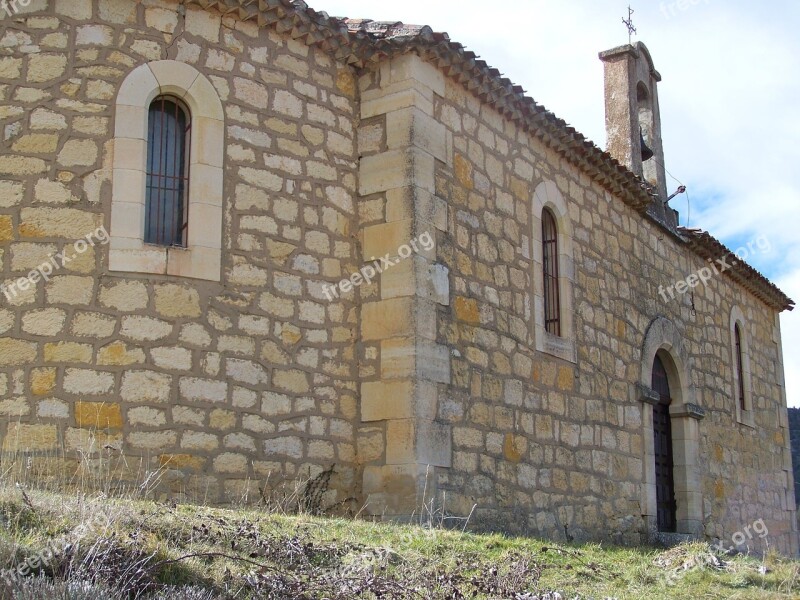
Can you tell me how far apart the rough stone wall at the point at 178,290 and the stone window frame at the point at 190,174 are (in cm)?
9

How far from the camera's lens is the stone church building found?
7984 mm

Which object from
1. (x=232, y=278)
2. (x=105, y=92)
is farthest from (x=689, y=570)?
(x=105, y=92)

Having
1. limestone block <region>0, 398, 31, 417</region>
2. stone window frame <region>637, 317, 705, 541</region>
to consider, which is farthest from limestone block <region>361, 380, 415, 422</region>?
stone window frame <region>637, 317, 705, 541</region>

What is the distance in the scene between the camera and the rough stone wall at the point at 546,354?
9.77m

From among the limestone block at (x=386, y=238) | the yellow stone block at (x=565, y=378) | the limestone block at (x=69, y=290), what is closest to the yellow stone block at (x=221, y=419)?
the limestone block at (x=69, y=290)

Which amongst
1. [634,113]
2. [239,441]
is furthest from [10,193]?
[634,113]

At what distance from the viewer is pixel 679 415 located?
1455 centimetres

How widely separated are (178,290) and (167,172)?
108 cm

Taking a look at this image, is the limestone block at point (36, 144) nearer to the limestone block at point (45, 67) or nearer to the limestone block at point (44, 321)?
the limestone block at point (45, 67)

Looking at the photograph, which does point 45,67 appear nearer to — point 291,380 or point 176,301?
point 176,301

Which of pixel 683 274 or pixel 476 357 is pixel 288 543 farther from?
pixel 683 274

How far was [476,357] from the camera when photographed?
32.3 feet

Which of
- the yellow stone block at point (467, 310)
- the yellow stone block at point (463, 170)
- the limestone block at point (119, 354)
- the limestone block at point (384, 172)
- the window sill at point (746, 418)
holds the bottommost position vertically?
the limestone block at point (119, 354)

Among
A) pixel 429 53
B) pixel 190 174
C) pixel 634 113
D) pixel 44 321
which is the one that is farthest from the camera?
pixel 634 113
